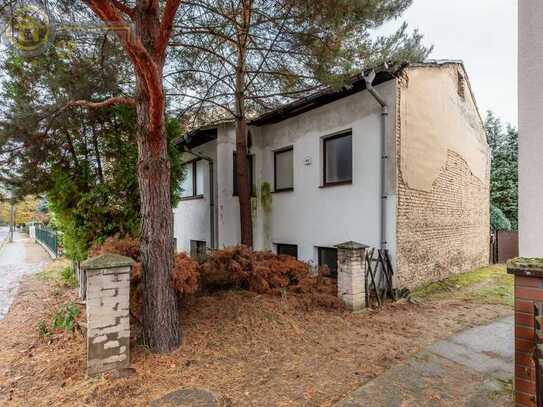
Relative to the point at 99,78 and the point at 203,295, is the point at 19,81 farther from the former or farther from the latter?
the point at 203,295

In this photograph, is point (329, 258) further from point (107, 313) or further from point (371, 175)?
point (107, 313)

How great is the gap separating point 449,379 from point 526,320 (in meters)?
1.64

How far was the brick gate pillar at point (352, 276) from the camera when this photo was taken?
18.8 ft

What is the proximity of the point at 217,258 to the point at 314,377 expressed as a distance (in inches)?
127

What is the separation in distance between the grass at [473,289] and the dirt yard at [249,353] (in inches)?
18.2

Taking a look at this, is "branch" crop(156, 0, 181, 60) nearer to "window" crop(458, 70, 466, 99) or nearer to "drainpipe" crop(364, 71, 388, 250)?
"drainpipe" crop(364, 71, 388, 250)

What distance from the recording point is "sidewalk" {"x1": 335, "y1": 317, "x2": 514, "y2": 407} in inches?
113

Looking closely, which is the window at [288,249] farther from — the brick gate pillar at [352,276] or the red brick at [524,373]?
the red brick at [524,373]

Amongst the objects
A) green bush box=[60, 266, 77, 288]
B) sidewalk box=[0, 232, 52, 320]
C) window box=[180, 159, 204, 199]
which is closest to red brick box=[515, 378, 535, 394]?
sidewalk box=[0, 232, 52, 320]

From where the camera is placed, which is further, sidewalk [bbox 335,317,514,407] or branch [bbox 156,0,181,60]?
branch [bbox 156,0,181,60]

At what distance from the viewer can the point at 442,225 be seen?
7875 mm

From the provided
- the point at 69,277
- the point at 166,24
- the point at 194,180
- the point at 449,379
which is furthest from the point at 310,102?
the point at 69,277

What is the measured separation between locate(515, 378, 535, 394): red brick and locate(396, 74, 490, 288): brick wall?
4349 mm

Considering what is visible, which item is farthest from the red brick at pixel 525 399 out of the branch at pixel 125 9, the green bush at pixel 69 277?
the green bush at pixel 69 277
